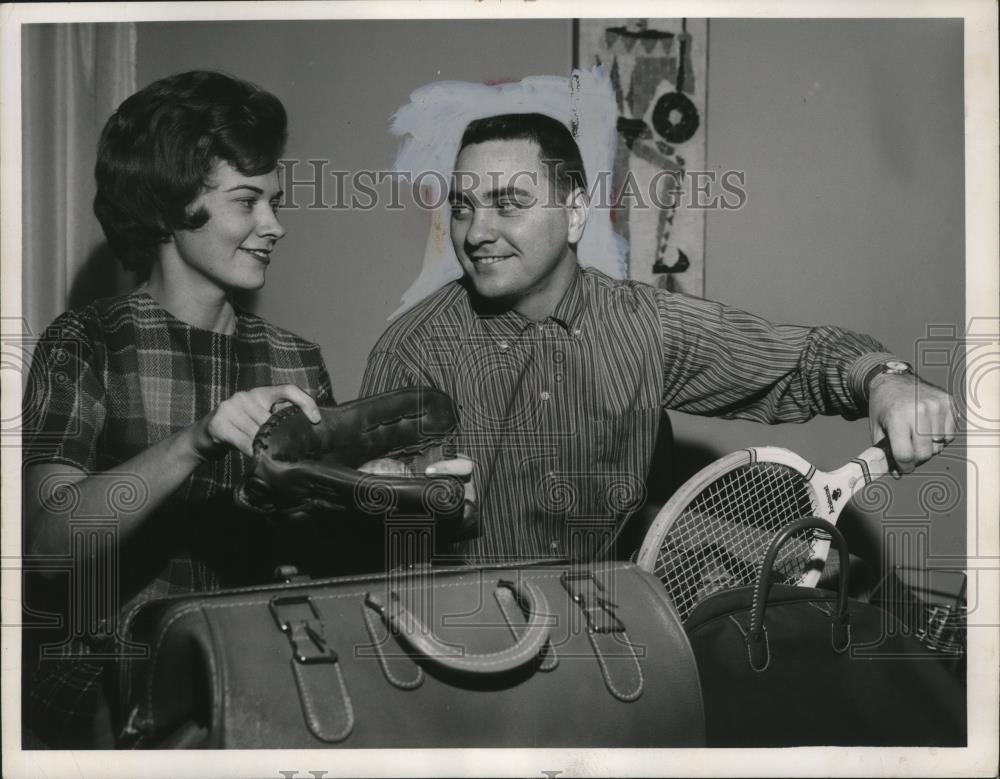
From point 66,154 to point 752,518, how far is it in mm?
859

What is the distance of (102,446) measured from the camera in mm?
1053

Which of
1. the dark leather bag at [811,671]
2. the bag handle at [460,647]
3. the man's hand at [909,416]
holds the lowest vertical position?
the dark leather bag at [811,671]

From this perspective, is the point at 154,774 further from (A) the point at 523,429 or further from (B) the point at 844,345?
(B) the point at 844,345

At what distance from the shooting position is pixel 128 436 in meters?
1.06

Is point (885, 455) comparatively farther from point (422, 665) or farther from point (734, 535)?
point (422, 665)

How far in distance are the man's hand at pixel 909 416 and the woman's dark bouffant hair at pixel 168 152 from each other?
0.72 m

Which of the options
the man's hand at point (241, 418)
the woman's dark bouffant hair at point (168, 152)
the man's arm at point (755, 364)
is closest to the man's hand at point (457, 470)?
the man's hand at point (241, 418)

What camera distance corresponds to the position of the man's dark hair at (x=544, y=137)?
1121mm

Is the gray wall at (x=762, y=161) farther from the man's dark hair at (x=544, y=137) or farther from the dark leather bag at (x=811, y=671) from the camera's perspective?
the dark leather bag at (x=811, y=671)

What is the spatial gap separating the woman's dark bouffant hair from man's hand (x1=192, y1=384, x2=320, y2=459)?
0.20 metres

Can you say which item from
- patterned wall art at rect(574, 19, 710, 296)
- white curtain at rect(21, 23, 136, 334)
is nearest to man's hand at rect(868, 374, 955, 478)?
patterned wall art at rect(574, 19, 710, 296)

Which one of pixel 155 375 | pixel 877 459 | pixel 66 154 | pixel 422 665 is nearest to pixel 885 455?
pixel 877 459

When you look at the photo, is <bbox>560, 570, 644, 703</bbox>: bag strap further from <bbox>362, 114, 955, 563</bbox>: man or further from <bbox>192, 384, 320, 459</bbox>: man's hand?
<bbox>192, 384, 320, 459</bbox>: man's hand

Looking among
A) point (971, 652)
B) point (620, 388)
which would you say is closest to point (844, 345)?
point (620, 388)
